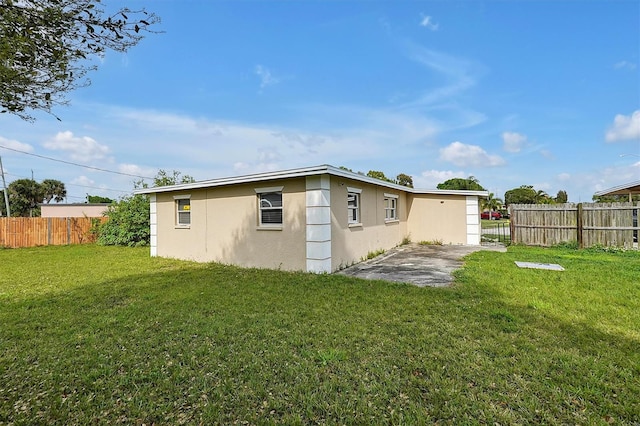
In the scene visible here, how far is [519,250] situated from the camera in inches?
429

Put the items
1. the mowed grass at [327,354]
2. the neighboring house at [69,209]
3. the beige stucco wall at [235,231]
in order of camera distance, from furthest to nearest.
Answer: the neighboring house at [69,209], the beige stucco wall at [235,231], the mowed grass at [327,354]

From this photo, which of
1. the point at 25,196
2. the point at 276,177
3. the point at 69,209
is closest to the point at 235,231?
the point at 276,177

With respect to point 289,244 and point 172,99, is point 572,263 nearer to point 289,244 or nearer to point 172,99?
point 289,244

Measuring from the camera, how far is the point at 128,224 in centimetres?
1472

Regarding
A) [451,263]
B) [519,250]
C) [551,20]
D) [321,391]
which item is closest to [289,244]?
[451,263]

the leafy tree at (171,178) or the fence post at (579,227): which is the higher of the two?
the leafy tree at (171,178)

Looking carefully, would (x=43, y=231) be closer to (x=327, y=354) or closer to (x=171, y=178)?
(x=171, y=178)

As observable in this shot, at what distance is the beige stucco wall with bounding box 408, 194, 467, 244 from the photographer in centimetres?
1359

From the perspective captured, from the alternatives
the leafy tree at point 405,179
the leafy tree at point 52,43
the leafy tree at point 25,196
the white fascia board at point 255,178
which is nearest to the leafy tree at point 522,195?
the leafy tree at point 405,179

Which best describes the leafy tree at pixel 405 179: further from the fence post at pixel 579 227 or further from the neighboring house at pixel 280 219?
the fence post at pixel 579 227

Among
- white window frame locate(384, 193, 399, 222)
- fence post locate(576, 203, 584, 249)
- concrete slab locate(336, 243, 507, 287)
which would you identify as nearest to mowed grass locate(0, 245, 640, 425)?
concrete slab locate(336, 243, 507, 287)

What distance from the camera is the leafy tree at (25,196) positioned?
116ft

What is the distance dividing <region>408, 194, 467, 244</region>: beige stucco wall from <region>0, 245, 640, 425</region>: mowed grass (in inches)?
291

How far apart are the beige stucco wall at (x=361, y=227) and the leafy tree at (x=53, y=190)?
47085 mm
